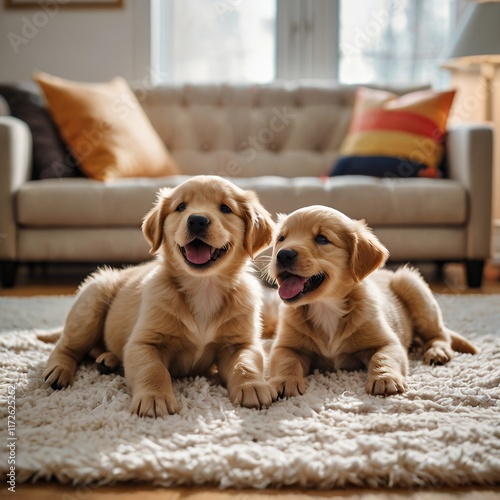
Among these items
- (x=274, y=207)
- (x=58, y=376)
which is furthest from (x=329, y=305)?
(x=274, y=207)

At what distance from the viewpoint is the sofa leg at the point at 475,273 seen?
380 cm

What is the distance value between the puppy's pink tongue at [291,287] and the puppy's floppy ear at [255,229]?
16 cm

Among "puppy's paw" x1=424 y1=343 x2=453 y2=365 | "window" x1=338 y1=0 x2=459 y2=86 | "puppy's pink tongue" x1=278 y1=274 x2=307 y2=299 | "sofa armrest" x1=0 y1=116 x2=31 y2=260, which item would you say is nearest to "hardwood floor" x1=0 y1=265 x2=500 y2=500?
"puppy's pink tongue" x1=278 y1=274 x2=307 y2=299

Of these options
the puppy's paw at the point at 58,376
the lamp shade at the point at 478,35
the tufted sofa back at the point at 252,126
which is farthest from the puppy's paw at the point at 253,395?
the lamp shade at the point at 478,35

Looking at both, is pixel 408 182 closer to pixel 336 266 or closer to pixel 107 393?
pixel 336 266

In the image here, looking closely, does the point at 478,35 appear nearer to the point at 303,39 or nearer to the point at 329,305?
the point at 303,39

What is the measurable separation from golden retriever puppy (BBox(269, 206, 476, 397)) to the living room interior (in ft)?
5.39

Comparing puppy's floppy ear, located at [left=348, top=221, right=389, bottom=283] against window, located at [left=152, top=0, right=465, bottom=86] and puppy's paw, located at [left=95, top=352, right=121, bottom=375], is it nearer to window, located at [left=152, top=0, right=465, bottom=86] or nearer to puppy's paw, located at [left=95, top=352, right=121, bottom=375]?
puppy's paw, located at [left=95, top=352, right=121, bottom=375]

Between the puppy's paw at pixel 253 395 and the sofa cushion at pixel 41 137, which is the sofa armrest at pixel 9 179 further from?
the puppy's paw at pixel 253 395

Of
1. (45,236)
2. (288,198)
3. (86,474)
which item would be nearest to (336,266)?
(86,474)

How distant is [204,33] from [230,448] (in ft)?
16.4

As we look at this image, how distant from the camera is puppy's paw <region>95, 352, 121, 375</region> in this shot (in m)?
1.93

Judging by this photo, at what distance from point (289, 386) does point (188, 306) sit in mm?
384

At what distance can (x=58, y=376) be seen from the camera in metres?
1.79
